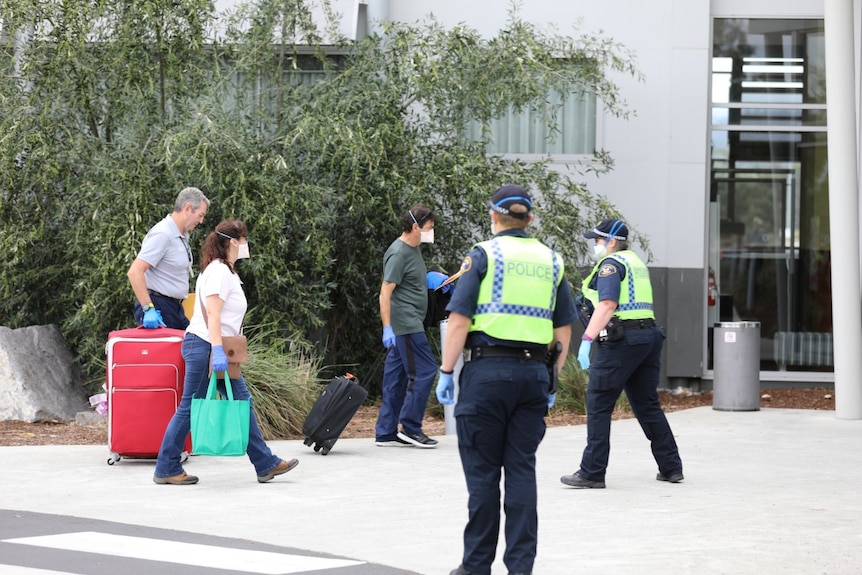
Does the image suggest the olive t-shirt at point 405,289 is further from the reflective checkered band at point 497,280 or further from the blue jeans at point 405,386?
the reflective checkered band at point 497,280

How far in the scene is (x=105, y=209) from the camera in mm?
13219

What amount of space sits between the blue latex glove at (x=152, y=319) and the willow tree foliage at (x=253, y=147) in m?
3.06

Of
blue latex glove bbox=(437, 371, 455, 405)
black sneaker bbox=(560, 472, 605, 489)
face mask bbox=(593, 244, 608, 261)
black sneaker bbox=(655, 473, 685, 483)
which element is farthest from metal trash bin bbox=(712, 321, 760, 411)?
blue latex glove bbox=(437, 371, 455, 405)

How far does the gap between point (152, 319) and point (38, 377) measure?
4159 millimetres

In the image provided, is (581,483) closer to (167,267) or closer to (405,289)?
(405,289)

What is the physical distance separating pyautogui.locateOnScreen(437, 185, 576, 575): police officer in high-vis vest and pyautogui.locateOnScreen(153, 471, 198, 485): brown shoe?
344cm

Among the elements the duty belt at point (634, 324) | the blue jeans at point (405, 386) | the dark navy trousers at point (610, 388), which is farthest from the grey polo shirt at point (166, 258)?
the duty belt at point (634, 324)

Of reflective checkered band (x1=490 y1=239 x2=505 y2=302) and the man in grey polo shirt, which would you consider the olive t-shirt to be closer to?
the man in grey polo shirt

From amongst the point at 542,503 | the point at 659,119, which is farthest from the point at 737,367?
the point at 542,503

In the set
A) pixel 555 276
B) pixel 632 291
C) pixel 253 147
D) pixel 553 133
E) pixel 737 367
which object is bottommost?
pixel 737 367

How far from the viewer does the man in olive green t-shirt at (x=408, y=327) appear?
11.0 meters

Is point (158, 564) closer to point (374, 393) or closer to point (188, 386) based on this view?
point (188, 386)

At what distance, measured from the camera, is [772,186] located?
1684 centimetres

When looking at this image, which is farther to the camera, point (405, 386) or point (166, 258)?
point (405, 386)
